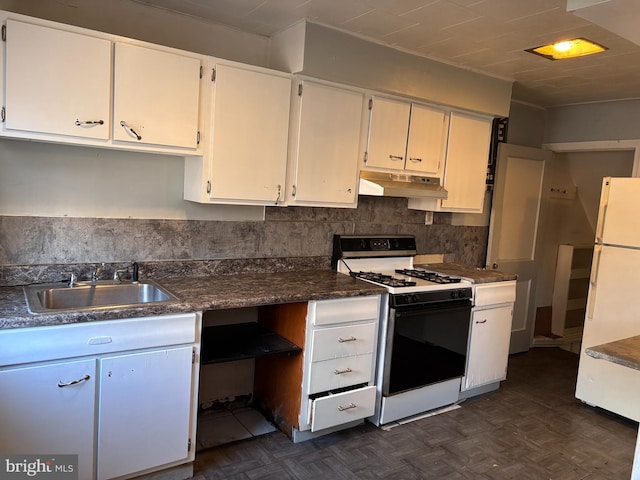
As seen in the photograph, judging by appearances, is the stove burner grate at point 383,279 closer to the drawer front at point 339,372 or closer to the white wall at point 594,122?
the drawer front at point 339,372

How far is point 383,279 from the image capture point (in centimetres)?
308

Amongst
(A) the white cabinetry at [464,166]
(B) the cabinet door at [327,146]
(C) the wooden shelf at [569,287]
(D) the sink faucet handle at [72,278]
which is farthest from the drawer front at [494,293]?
(D) the sink faucet handle at [72,278]

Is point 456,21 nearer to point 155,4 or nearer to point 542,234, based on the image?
point 155,4

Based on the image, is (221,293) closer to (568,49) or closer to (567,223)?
(568,49)

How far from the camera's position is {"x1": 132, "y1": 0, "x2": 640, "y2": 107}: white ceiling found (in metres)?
2.37

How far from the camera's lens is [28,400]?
185 cm

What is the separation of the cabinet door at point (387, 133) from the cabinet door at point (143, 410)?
1746 mm

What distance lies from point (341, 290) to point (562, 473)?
1573 mm

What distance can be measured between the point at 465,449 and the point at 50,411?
2192 millimetres

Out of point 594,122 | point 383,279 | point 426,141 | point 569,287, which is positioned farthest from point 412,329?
point 569,287

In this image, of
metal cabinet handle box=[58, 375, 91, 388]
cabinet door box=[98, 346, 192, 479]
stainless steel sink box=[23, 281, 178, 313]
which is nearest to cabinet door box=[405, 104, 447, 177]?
stainless steel sink box=[23, 281, 178, 313]

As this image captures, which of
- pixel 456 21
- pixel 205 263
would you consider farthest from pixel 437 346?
pixel 456 21

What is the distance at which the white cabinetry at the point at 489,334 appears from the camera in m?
3.31

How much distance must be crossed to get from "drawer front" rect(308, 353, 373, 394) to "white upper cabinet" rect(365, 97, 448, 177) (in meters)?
1.26
